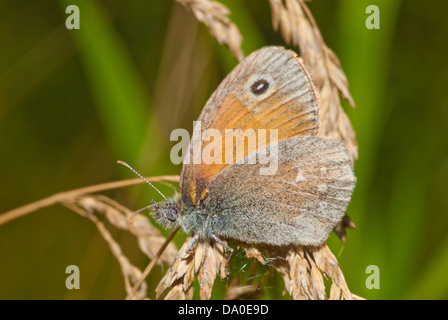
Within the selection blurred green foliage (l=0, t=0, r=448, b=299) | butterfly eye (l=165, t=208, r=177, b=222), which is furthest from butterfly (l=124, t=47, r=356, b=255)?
blurred green foliage (l=0, t=0, r=448, b=299)

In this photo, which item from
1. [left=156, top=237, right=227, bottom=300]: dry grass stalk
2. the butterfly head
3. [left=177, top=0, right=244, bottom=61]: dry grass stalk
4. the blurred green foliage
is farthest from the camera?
the blurred green foliage

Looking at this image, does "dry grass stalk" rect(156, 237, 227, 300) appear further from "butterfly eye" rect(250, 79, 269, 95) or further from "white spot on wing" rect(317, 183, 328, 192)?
"butterfly eye" rect(250, 79, 269, 95)

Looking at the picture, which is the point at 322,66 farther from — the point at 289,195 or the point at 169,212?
the point at 169,212

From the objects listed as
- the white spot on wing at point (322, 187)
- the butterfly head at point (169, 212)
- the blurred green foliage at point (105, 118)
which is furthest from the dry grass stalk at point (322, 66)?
the blurred green foliage at point (105, 118)

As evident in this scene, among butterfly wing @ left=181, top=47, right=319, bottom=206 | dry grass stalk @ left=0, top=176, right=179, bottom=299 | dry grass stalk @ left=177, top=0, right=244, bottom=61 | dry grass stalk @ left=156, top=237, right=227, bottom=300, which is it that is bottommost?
dry grass stalk @ left=156, top=237, right=227, bottom=300

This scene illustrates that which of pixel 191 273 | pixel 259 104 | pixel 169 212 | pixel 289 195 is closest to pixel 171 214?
pixel 169 212

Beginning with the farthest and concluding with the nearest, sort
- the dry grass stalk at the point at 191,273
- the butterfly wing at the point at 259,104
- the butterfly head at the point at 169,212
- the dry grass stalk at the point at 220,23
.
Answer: the dry grass stalk at the point at 220,23 → the butterfly head at the point at 169,212 → the butterfly wing at the point at 259,104 → the dry grass stalk at the point at 191,273

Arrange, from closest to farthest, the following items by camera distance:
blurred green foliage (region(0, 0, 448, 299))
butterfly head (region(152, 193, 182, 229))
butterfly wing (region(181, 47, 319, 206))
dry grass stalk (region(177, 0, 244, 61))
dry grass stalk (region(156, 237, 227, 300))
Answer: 1. dry grass stalk (region(156, 237, 227, 300))
2. butterfly wing (region(181, 47, 319, 206))
3. butterfly head (region(152, 193, 182, 229))
4. dry grass stalk (region(177, 0, 244, 61))
5. blurred green foliage (region(0, 0, 448, 299))

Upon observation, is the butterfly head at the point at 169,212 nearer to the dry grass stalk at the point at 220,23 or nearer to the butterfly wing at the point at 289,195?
the butterfly wing at the point at 289,195
